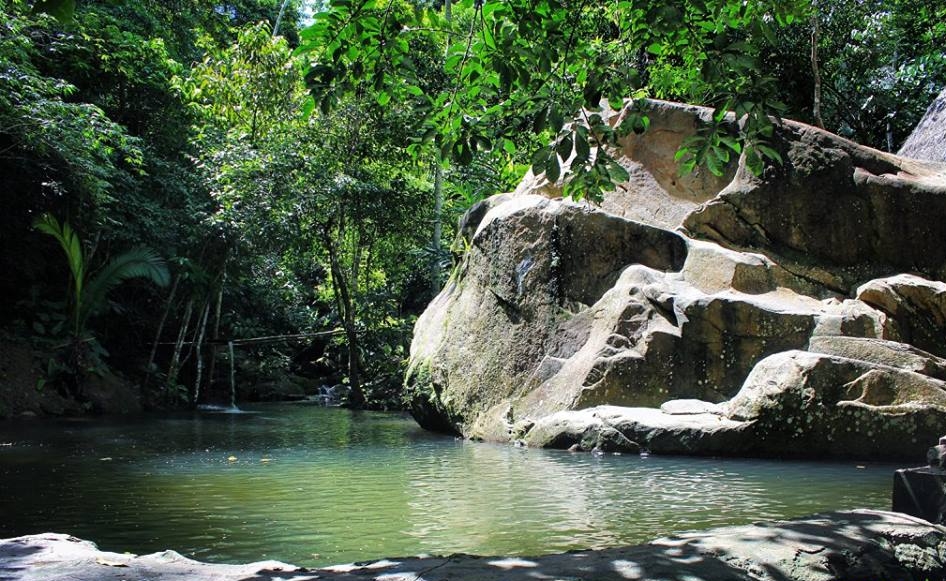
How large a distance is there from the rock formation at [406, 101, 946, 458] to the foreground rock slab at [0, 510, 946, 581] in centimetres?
535

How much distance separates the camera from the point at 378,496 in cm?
657

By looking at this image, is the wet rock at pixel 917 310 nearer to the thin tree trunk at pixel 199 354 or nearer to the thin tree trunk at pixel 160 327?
Answer: the thin tree trunk at pixel 160 327

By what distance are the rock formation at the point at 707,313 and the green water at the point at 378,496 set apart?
669 mm

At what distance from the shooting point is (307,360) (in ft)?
83.8

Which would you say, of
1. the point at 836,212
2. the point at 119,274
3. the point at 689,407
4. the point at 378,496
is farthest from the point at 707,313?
the point at 119,274

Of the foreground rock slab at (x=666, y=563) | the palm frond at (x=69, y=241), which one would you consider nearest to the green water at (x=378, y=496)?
the foreground rock slab at (x=666, y=563)

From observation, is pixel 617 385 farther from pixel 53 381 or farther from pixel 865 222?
pixel 53 381

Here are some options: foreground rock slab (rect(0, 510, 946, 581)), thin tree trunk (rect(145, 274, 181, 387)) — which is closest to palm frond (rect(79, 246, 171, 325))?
thin tree trunk (rect(145, 274, 181, 387))

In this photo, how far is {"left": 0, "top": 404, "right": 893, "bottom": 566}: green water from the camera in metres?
5.01

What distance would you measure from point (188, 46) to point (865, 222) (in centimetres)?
1644

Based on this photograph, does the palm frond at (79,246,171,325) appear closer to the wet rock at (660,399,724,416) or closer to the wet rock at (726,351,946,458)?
the wet rock at (660,399,724,416)

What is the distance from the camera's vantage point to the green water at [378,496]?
16.4 feet

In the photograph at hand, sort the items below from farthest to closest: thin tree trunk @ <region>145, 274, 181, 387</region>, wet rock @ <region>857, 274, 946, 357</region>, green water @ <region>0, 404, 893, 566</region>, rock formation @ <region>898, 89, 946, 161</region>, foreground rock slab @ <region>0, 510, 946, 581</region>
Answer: thin tree trunk @ <region>145, 274, 181, 387</region>
rock formation @ <region>898, 89, 946, 161</region>
wet rock @ <region>857, 274, 946, 357</region>
green water @ <region>0, 404, 893, 566</region>
foreground rock slab @ <region>0, 510, 946, 581</region>

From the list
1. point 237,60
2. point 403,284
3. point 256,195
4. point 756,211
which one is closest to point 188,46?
point 237,60
